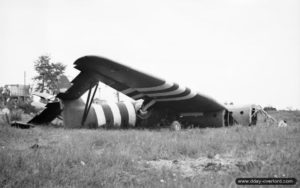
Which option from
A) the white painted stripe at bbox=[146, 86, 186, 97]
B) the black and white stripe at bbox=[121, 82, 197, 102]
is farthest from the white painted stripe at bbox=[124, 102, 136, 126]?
the white painted stripe at bbox=[146, 86, 186, 97]

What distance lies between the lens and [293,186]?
9.80 ft

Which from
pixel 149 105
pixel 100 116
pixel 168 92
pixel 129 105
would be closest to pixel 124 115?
pixel 129 105

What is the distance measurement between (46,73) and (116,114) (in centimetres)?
4223

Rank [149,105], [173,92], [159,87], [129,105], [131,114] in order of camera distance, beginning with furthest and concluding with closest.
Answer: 1. [129,105]
2. [131,114]
3. [149,105]
4. [173,92]
5. [159,87]

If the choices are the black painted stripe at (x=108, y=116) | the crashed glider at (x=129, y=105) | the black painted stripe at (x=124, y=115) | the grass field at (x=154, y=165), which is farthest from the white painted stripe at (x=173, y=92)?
the grass field at (x=154, y=165)

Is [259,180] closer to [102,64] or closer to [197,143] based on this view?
[197,143]

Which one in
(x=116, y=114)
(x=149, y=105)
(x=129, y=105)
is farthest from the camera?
(x=129, y=105)

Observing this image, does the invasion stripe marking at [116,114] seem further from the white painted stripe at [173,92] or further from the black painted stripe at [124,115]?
the white painted stripe at [173,92]

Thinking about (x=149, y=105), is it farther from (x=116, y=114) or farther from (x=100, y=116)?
(x=100, y=116)

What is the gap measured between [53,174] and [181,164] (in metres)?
1.94

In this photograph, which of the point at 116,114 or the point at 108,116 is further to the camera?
the point at 116,114

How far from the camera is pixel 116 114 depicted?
11484 millimetres

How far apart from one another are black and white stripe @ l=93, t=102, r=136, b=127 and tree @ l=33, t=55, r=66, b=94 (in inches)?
1534

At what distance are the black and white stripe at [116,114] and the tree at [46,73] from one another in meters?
39.0
